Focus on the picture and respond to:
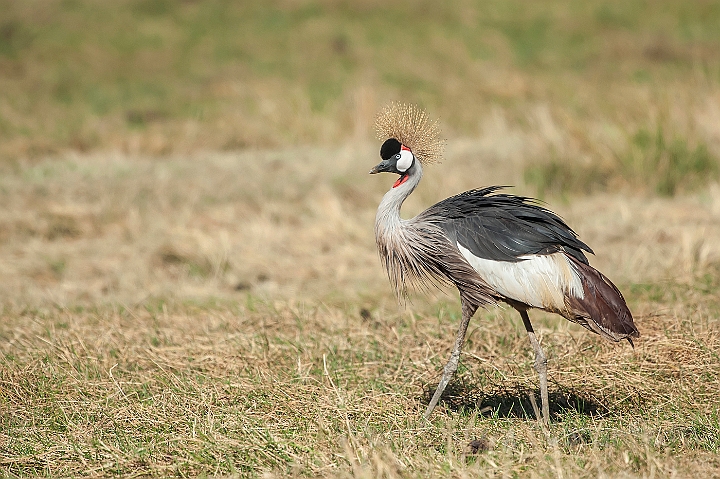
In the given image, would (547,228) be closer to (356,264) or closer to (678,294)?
(678,294)

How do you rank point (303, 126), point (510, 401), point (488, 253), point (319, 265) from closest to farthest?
point (488, 253)
point (510, 401)
point (319, 265)
point (303, 126)

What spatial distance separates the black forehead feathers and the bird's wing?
1.27 feet

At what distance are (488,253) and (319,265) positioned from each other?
11.5 feet

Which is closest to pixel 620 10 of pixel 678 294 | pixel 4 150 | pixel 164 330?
pixel 4 150

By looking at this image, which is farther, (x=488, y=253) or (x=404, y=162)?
(x=404, y=162)

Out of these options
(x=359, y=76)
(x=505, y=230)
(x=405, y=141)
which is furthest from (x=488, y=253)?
(x=359, y=76)

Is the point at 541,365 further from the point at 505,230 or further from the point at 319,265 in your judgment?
the point at 319,265

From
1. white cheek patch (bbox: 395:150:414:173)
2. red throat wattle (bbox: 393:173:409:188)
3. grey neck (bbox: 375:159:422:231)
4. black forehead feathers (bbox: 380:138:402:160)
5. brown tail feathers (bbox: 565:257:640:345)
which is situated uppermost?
black forehead feathers (bbox: 380:138:402:160)

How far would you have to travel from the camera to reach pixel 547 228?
427cm

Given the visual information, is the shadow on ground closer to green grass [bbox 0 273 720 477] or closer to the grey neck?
green grass [bbox 0 273 720 477]

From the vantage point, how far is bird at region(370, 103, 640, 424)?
13.7 ft

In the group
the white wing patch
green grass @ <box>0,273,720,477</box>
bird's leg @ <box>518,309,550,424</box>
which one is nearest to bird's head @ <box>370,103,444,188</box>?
the white wing patch

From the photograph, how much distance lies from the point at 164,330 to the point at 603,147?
560cm

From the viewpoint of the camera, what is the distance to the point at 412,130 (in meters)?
4.52
